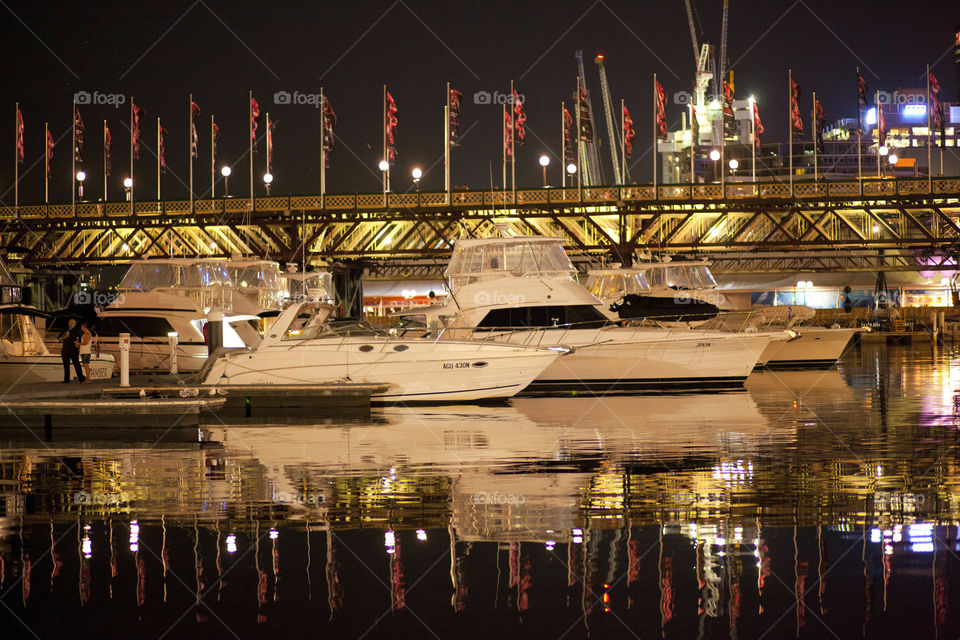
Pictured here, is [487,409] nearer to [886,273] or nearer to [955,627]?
[955,627]

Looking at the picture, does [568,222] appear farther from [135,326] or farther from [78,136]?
[135,326]

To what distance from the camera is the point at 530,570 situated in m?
9.88

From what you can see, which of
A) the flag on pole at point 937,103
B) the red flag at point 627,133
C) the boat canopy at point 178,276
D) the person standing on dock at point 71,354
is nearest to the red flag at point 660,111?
the red flag at point 627,133

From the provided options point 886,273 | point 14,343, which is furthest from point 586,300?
point 886,273

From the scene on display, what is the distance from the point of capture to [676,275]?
42438 millimetres

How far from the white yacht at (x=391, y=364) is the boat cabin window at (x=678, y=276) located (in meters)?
17.1

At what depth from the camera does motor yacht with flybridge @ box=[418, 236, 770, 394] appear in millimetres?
29750

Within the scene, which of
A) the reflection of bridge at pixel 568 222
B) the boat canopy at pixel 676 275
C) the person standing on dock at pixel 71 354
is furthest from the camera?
the reflection of bridge at pixel 568 222

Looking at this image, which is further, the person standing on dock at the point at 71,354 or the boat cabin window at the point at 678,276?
the boat cabin window at the point at 678,276
